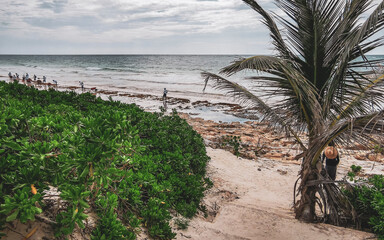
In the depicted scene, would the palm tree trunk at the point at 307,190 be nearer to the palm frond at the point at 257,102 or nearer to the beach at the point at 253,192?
the beach at the point at 253,192

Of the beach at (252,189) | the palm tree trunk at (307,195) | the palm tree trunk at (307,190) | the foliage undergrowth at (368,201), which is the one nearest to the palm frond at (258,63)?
the beach at (252,189)

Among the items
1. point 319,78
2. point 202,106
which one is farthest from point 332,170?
point 202,106

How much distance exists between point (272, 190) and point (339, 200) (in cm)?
258

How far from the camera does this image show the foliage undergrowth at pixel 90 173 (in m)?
2.07

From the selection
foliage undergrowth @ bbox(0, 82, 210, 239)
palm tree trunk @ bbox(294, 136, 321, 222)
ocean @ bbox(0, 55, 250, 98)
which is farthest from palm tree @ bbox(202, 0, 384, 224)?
foliage undergrowth @ bbox(0, 82, 210, 239)

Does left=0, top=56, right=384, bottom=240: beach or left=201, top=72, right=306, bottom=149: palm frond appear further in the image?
left=201, top=72, right=306, bottom=149: palm frond

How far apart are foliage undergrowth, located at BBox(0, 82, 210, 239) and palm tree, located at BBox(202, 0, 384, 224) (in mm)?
1969

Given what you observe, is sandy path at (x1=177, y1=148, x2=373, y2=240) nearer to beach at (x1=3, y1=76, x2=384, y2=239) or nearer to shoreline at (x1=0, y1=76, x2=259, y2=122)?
beach at (x1=3, y1=76, x2=384, y2=239)

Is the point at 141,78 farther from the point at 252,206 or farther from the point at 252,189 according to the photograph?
the point at 252,206

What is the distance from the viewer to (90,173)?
2148mm

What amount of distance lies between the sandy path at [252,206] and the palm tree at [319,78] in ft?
1.28

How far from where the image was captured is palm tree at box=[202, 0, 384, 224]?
3.94m

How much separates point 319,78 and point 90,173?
4.03 metres

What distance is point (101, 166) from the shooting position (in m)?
2.13
